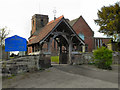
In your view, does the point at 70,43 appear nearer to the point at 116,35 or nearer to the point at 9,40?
the point at 9,40

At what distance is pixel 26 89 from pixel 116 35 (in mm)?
20334

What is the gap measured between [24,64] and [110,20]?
1876 cm

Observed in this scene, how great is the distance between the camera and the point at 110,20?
22.3 metres

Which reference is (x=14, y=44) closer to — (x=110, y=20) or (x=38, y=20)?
(x=110, y=20)

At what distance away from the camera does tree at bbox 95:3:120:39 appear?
66.9 ft

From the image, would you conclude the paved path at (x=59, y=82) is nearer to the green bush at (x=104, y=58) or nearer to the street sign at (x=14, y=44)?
the street sign at (x=14, y=44)

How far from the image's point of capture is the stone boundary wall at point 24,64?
9.23 metres

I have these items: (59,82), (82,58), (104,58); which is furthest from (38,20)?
(59,82)

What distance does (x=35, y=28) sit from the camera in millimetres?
42594

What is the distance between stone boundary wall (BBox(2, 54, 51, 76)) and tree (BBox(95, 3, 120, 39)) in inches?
584

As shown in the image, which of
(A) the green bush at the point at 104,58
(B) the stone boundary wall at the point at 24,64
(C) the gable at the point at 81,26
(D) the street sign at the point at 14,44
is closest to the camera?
(B) the stone boundary wall at the point at 24,64

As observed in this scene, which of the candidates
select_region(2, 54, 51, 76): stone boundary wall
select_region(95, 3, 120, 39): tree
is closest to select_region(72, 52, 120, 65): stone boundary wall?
select_region(2, 54, 51, 76): stone boundary wall

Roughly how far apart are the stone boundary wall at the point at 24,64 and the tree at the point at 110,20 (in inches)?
584

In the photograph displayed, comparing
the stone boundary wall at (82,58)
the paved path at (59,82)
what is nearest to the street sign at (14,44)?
the paved path at (59,82)
